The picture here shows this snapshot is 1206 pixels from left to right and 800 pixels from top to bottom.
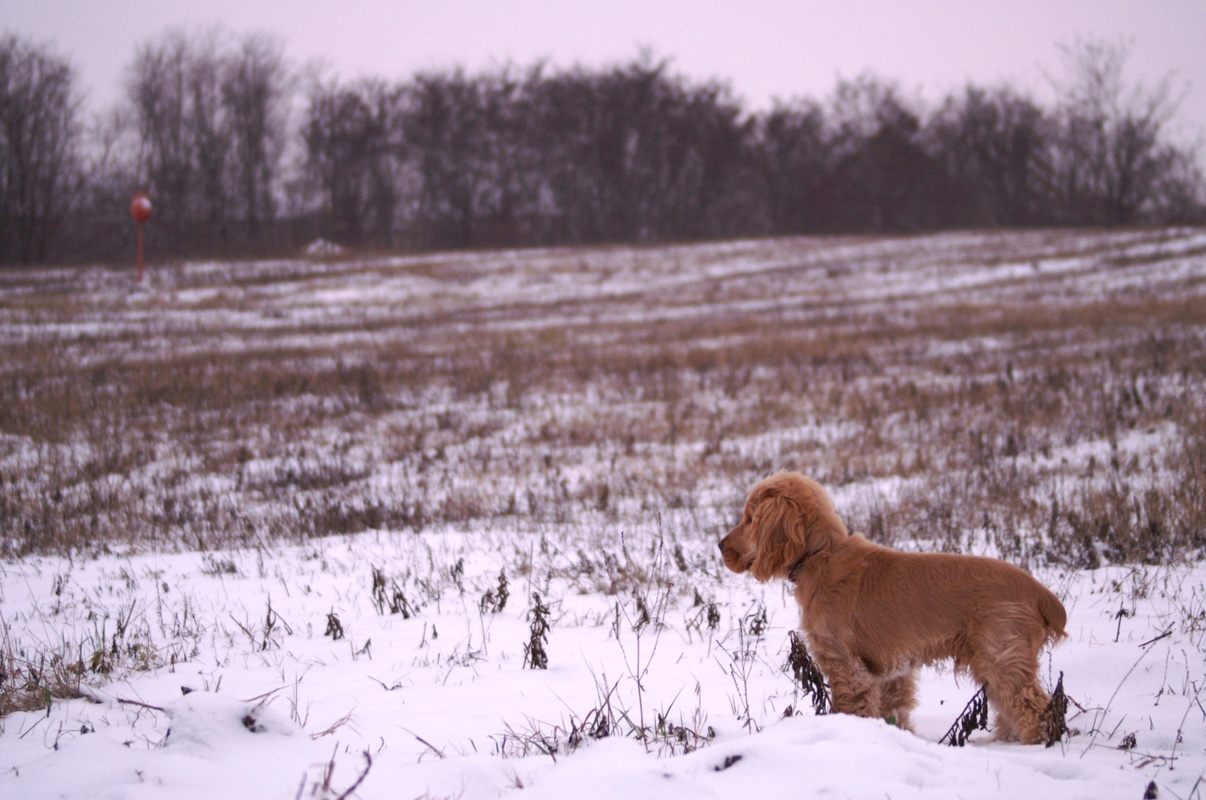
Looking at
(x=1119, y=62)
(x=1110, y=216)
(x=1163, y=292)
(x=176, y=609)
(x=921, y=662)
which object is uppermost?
(x=1119, y=62)

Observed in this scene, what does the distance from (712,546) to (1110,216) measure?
2143 inches

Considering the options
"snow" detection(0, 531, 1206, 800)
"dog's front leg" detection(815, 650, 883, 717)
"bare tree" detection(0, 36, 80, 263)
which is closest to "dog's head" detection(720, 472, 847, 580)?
"dog's front leg" detection(815, 650, 883, 717)

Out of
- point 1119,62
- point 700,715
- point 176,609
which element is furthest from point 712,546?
point 1119,62

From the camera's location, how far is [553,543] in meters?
6.60

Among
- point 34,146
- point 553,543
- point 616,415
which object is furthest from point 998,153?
point 553,543

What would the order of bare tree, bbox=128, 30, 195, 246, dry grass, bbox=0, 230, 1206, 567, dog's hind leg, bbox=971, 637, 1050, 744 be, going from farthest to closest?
bare tree, bbox=128, 30, 195, 246 → dry grass, bbox=0, 230, 1206, 567 → dog's hind leg, bbox=971, 637, 1050, 744

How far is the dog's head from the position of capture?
343 cm

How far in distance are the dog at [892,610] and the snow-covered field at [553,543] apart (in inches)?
12.3

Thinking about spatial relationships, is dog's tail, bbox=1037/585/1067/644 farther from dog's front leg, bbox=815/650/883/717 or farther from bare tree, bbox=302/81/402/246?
bare tree, bbox=302/81/402/246

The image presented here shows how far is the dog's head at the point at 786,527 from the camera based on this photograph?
3430 millimetres

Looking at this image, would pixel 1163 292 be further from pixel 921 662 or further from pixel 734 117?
pixel 734 117

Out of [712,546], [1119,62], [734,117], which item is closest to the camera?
[712,546]

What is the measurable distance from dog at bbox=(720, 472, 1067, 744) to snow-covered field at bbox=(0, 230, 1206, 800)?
0.31 m

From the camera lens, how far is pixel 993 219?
55.5 metres
